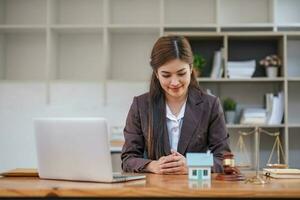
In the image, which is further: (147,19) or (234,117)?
(147,19)

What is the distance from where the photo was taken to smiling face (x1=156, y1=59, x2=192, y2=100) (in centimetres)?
192

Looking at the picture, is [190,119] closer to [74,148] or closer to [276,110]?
[74,148]

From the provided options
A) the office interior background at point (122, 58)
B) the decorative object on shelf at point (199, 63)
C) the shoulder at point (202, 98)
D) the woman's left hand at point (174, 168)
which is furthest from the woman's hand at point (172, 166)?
the decorative object on shelf at point (199, 63)

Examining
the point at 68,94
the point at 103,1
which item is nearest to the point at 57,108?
the point at 68,94

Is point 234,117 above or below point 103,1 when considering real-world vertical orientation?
below

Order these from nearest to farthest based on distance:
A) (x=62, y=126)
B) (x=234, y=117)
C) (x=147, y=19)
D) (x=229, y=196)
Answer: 1. (x=229, y=196)
2. (x=62, y=126)
3. (x=234, y=117)
4. (x=147, y=19)

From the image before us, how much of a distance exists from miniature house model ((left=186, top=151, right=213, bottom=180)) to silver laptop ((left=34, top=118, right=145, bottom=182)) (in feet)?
0.62

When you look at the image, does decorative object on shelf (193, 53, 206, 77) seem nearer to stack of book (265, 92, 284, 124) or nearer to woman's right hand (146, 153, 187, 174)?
stack of book (265, 92, 284, 124)

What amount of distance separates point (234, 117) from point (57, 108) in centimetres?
164

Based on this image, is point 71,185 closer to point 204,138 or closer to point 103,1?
point 204,138

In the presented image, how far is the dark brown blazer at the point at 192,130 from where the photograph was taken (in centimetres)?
190

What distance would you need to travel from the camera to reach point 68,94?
393 centimetres

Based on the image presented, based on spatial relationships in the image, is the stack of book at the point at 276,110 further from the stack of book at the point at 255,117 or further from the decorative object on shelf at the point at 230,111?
the decorative object on shelf at the point at 230,111

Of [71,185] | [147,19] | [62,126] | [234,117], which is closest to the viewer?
[71,185]
